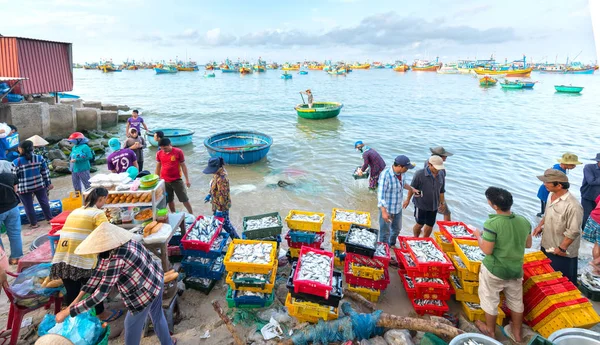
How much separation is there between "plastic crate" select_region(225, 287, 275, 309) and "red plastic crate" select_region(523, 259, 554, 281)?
3952 mm

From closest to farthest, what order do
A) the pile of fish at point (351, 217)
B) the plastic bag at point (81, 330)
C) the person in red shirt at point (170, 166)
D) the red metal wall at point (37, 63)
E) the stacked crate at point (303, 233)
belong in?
the plastic bag at point (81, 330) < the stacked crate at point (303, 233) < the pile of fish at point (351, 217) < the person in red shirt at point (170, 166) < the red metal wall at point (37, 63)

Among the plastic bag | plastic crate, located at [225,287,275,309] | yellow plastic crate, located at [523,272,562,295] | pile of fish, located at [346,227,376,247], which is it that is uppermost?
pile of fish, located at [346,227,376,247]

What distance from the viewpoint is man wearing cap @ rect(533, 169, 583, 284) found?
4.70 m

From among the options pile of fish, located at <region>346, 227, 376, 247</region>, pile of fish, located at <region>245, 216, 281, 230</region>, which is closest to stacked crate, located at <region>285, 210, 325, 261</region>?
pile of fish, located at <region>245, 216, 281, 230</region>

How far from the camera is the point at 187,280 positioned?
5293mm

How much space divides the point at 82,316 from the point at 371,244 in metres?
4.18

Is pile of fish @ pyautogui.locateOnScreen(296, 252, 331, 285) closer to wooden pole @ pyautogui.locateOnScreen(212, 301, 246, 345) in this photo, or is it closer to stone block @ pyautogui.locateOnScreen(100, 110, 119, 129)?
wooden pole @ pyautogui.locateOnScreen(212, 301, 246, 345)

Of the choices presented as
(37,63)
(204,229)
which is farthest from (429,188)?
(37,63)

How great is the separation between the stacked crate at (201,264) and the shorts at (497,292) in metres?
4.14

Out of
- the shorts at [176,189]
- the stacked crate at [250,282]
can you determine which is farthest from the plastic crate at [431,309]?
the shorts at [176,189]

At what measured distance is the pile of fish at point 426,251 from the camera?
4.92 meters

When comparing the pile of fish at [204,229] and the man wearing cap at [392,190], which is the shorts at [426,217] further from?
the pile of fish at [204,229]

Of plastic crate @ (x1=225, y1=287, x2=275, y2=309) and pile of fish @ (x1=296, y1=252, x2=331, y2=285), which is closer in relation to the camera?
pile of fish @ (x1=296, y1=252, x2=331, y2=285)

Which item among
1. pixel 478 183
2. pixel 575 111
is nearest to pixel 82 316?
pixel 478 183
